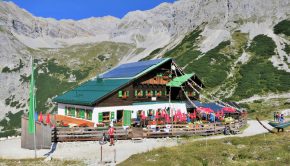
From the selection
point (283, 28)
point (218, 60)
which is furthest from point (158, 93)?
point (283, 28)

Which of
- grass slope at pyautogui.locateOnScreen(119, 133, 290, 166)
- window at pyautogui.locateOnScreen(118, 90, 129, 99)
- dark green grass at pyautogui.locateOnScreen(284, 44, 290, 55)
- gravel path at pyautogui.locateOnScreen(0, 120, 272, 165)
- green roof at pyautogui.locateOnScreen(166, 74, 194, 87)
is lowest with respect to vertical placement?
gravel path at pyautogui.locateOnScreen(0, 120, 272, 165)

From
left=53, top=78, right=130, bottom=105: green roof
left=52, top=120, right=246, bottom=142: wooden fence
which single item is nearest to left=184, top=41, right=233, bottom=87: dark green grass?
left=53, top=78, right=130, bottom=105: green roof

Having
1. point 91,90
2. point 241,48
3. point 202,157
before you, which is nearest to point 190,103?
point 91,90

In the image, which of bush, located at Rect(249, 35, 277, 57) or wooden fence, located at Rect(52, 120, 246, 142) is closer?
wooden fence, located at Rect(52, 120, 246, 142)

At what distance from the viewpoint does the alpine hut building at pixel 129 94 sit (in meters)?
42.6

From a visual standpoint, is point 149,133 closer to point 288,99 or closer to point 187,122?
point 187,122

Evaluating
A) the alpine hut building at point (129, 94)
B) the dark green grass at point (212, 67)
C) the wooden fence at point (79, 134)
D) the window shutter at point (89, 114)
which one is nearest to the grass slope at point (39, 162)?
the wooden fence at point (79, 134)

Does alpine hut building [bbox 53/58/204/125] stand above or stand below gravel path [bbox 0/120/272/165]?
above

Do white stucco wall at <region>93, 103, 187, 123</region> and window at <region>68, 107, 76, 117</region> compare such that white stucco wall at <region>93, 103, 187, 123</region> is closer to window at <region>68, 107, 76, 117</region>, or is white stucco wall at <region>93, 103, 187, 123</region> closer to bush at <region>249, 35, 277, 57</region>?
window at <region>68, 107, 76, 117</region>

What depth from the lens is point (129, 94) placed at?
1805 inches

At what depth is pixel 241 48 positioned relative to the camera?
125m

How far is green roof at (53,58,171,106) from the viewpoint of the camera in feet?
140

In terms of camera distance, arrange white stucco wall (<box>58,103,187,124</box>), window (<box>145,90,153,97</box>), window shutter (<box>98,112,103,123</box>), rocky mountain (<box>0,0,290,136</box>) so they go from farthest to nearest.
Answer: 1. rocky mountain (<box>0,0,290,136</box>)
2. window (<box>145,90,153,97</box>)
3. window shutter (<box>98,112,103,123</box>)
4. white stucco wall (<box>58,103,187,124</box>)

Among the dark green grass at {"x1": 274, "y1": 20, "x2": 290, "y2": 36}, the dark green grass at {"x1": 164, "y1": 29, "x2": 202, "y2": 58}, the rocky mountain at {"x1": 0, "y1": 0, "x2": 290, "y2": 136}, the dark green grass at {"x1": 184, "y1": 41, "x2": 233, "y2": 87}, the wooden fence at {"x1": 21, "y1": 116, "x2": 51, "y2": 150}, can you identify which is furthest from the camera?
the dark green grass at {"x1": 164, "y1": 29, "x2": 202, "y2": 58}
